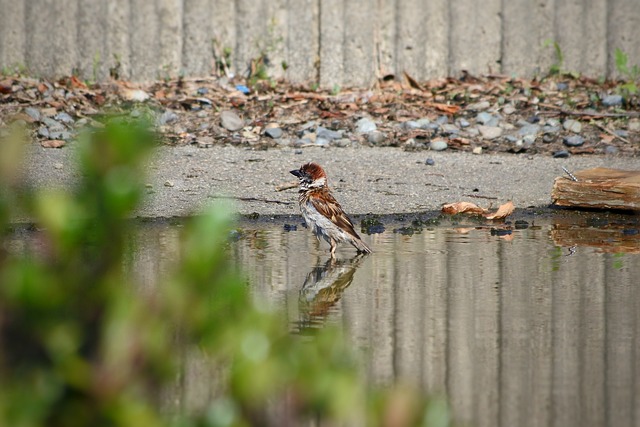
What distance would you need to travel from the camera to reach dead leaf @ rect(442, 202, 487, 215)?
30.4 feet

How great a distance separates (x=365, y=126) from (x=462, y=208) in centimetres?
296

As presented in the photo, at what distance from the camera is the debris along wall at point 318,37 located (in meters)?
12.6

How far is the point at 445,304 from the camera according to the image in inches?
239

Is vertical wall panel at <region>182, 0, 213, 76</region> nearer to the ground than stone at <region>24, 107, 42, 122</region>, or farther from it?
farther from it

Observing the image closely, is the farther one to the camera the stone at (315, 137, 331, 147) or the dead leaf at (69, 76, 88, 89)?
the dead leaf at (69, 76, 88, 89)

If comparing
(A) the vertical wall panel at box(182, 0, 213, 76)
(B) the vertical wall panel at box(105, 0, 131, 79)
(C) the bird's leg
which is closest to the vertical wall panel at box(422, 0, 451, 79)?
(A) the vertical wall panel at box(182, 0, 213, 76)

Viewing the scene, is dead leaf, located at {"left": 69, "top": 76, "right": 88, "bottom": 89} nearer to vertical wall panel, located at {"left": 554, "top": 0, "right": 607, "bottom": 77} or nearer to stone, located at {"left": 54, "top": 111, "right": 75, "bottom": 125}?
stone, located at {"left": 54, "top": 111, "right": 75, "bottom": 125}

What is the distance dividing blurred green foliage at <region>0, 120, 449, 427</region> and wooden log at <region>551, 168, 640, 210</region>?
22.8ft

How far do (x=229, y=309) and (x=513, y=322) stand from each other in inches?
130

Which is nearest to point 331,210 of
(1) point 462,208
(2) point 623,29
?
(1) point 462,208

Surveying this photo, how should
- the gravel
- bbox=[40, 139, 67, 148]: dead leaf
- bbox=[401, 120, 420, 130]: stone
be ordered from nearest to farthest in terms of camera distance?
the gravel, bbox=[40, 139, 67, 148]: dead leaf, bbox=[401, 120, 420, 130]: stone

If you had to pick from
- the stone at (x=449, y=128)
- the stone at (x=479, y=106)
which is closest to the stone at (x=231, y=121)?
the stone at (x=449, y=128)

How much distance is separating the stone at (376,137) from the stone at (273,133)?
933 millimetres

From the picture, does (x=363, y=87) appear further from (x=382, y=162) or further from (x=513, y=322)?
(x=513, y=322)
